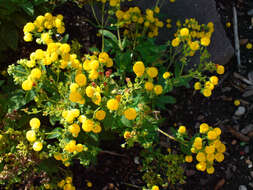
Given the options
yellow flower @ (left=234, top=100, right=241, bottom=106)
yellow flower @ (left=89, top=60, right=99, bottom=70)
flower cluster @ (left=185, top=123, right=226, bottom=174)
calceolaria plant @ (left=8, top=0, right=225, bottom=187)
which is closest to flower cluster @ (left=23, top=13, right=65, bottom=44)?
calceolaria plant @ (left=8, top=0, right=225, bottom=187)

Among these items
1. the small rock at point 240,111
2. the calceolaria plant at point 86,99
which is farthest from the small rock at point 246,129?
the calceolaria plant at point 86,99

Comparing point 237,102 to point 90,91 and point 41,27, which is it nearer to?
point 90,91

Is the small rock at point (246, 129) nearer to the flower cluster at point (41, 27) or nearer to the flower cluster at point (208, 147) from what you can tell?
the flower cluster at point (208, 147)

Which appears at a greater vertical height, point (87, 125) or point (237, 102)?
point (87, 125)

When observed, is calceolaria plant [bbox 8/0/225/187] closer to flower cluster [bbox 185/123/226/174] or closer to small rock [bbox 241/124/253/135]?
flower cluster [bbox 185/123/226/174]

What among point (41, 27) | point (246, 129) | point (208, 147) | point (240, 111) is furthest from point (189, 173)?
point (41, 27)

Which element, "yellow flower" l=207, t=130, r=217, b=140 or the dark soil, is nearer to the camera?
"yellow flower" l=207, t=130, r=217, b=140

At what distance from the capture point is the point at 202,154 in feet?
7.62

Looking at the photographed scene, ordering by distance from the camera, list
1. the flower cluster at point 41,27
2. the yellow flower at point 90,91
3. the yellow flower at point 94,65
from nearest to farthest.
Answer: the yellow flower at point 90,91, the yellow flower at point 94,65, the flower cluster at point 41,27

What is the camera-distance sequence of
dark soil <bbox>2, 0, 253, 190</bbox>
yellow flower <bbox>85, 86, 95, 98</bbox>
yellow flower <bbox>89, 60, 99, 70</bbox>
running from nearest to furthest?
1. yellow flower <bbox>85, 86, 95, 98</bbox>
2. yellow flower <bbox>89, 60, 99, 70</bbox>
3. dark soil <bbox>2, 0, 253, 190</bbox>

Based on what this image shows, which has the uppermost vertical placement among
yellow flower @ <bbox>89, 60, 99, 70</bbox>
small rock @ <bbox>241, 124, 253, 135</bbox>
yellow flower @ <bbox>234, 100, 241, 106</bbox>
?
yellow flower @ <bbox>89, 60, 99, 70</bbox>

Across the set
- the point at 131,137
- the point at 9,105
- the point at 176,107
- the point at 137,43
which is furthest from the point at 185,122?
the point at 9,105

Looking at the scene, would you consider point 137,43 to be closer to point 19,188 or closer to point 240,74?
point 240,74

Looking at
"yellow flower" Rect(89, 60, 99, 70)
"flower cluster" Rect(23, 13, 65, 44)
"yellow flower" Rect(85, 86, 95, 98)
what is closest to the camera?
"yellow flower" Rect(85, 86, 95, 98)
